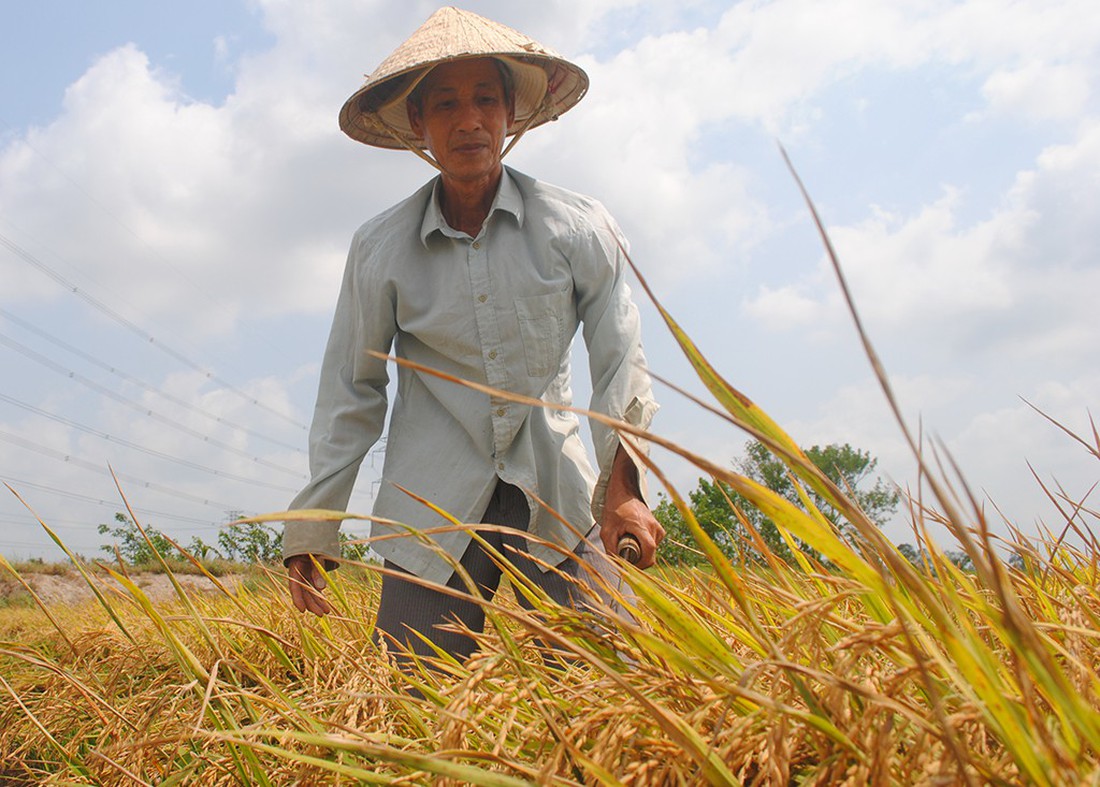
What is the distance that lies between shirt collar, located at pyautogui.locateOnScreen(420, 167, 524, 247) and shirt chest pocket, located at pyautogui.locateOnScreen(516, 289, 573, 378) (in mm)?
224

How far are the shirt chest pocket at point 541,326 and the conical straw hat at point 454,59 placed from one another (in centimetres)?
49

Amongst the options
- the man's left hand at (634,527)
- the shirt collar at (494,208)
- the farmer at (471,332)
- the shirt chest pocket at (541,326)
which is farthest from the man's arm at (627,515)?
the shirt collar at (494,208)

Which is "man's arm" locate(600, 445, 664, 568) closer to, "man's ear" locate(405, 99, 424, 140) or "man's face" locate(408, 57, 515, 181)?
"man's face" locate(408, 57, 515, 181)

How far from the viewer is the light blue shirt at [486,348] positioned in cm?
244

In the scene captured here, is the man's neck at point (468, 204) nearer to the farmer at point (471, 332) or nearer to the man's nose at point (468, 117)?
the farmer at point (471, 332)

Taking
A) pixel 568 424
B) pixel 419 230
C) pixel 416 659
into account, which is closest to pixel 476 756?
pixel 416 659

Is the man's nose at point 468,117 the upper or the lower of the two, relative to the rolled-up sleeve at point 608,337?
upper

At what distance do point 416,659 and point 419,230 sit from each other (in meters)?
1.46

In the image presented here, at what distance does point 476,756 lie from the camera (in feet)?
2.84

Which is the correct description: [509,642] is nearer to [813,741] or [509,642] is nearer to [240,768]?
[813,741]

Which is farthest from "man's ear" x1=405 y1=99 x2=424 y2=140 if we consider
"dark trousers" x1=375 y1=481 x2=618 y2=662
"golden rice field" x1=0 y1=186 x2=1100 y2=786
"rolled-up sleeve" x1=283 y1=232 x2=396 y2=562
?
"golden rice field" x1=0 y1=186 x2=1100 y2=786

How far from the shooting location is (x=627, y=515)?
2.02 meters

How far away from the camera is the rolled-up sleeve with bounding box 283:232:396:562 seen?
2559mm

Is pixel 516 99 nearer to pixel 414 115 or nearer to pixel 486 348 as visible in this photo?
pixel 414 115
